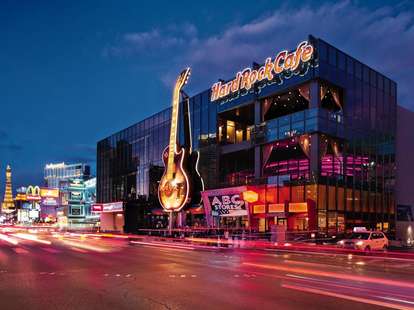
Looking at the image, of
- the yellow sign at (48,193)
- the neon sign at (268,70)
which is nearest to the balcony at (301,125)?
the neon sign at (268,70)

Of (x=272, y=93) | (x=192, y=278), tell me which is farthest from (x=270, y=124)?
(x=192, y=278)

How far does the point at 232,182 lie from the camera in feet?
157

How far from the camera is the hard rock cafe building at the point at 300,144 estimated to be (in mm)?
39750

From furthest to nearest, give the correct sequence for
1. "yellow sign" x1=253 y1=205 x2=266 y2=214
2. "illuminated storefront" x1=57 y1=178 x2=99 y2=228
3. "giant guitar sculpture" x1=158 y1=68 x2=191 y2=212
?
"illuminated storefront" x1=57 y1=178 x2=99 y2=228
"yellow sign" x1=253 y1=205 x2=266 y2=214
"giant guitar sculpture" x1=158 y1=68 x2=191 y2=212

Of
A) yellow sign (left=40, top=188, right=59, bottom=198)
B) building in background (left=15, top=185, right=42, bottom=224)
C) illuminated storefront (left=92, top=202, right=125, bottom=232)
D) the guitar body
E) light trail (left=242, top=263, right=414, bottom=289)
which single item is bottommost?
building in background (left=15, top=185, right=42, bottom=224)

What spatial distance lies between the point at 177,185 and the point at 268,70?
1312cm

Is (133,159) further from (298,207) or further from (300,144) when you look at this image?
(298,207)

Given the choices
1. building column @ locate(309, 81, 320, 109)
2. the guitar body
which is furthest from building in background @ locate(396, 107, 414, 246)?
the guitar body

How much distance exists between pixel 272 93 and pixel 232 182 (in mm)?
10254

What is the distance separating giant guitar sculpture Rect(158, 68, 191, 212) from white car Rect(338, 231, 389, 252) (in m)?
16.0

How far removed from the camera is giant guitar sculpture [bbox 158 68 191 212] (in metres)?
41.9

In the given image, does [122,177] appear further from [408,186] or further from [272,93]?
[408,186]

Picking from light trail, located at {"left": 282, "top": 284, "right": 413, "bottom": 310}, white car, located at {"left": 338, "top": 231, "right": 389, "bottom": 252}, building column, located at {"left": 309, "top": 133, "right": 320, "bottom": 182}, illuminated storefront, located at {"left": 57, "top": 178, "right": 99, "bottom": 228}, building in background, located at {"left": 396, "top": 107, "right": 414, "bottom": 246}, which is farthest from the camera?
illuminated storefront, located at {"left": 57, "top": 178, "right": 99, "bottom": 228}

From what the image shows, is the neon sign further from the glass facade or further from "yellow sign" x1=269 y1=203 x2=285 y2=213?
the glass facade
